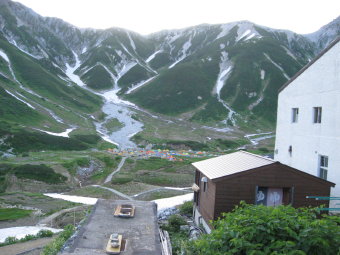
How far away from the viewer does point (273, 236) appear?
7367 millimetres

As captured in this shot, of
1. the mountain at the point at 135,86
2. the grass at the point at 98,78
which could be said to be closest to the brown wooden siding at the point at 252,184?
the mountain at the point at 135,86

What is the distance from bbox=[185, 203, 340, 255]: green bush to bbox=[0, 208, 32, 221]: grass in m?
23.4

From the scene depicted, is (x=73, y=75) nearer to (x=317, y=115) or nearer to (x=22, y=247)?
(x=22, y=247)

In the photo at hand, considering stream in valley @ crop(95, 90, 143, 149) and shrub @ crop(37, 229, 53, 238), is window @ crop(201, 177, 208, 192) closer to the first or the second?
shrub @ crop(37, 229, 53, 238)

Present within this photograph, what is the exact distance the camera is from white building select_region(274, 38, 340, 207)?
61.4 ft

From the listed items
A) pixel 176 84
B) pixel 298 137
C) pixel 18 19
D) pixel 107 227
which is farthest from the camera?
pixel 18 19

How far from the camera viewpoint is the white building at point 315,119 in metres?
18.7

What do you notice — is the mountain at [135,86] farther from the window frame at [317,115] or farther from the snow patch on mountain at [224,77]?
the window frame at [317,115]

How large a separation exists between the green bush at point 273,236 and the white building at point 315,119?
40.6 feet

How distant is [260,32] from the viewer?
198 metres

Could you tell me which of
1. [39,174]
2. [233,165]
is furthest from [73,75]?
[233,165]

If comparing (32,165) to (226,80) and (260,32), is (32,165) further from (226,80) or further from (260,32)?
(260,32)

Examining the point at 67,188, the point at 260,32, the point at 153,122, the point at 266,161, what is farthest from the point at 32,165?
the point at 260,32

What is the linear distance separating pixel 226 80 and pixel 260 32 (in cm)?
7159
